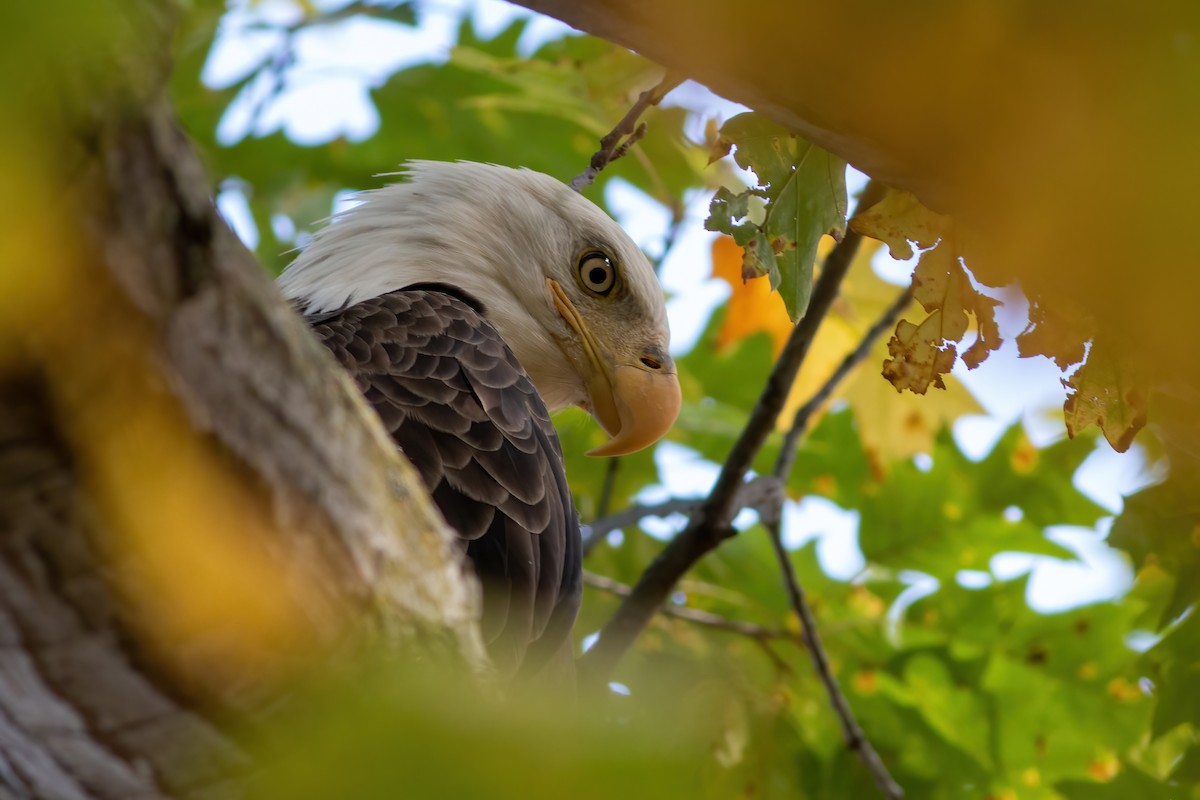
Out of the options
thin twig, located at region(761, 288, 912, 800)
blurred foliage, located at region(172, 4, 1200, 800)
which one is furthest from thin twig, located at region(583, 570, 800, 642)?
thin twig, located at region(761, 288, 912, 800)

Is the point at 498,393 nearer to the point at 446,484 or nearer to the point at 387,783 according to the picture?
the point at 446,484

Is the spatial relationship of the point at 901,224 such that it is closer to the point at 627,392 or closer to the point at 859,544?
Answer: the point at 627,392

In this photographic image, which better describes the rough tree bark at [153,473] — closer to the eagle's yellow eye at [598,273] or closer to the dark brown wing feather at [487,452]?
the dark brown wing feather at [487,452]

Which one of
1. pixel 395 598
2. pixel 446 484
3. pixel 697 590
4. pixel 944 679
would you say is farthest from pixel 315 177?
pixel 395 598

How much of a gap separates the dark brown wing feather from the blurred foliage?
441mm

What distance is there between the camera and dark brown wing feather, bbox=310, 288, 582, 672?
3.25 meters

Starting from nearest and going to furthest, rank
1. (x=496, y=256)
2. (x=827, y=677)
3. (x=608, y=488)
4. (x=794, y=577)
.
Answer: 1. (x=827, y=677)
2. (x=794, y=577)
3. (x=496, y=256)
4. (x=608, y=488)

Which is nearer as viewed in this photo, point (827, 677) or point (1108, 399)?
point (1108, 399)

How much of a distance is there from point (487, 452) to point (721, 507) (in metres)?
1.01

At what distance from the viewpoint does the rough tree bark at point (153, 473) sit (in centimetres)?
98

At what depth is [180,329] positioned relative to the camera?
1.09 meters

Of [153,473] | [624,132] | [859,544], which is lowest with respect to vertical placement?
[153,473]

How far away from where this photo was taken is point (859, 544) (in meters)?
5.32

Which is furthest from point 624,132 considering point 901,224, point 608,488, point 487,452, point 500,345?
point 608,488
